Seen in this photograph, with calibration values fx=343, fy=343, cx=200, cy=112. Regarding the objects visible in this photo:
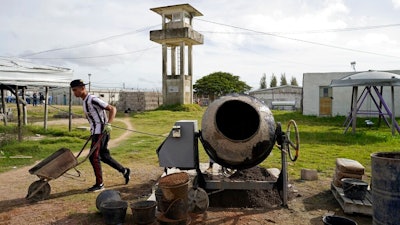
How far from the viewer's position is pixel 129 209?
4.69 metres

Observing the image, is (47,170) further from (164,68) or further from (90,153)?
(164,68)

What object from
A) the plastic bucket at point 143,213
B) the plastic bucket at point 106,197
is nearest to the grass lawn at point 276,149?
the plastic bucket at point 106,197

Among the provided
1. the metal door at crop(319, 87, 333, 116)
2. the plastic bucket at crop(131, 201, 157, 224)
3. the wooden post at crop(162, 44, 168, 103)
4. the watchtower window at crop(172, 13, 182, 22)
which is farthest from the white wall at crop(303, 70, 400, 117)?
the plastic bucket at crop(131, 201, 157, 224)

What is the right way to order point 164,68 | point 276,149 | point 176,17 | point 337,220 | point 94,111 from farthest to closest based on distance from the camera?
point 164,68
point 176,17
point 276,149
point 94,111
point 337,220

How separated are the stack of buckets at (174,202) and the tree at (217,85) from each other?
137 ft

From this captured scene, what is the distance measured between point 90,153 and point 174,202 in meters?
2.00

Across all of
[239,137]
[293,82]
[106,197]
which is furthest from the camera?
[293,82]

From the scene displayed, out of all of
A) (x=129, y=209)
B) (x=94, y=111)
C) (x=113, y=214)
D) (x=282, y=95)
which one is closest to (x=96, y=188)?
(x=129, y=209)

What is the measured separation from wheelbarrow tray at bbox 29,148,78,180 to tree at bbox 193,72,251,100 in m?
40.8

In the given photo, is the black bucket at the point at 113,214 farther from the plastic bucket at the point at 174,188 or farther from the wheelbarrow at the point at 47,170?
the wheelbarrow at the point at 47,170

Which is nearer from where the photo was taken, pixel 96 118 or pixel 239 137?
pixel 239 137

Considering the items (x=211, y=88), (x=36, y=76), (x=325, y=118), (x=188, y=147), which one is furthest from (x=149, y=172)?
(x=211, y=88)

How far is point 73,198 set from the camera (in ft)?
17.0

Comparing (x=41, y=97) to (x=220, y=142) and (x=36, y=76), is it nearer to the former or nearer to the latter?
(x=36, y=76)
